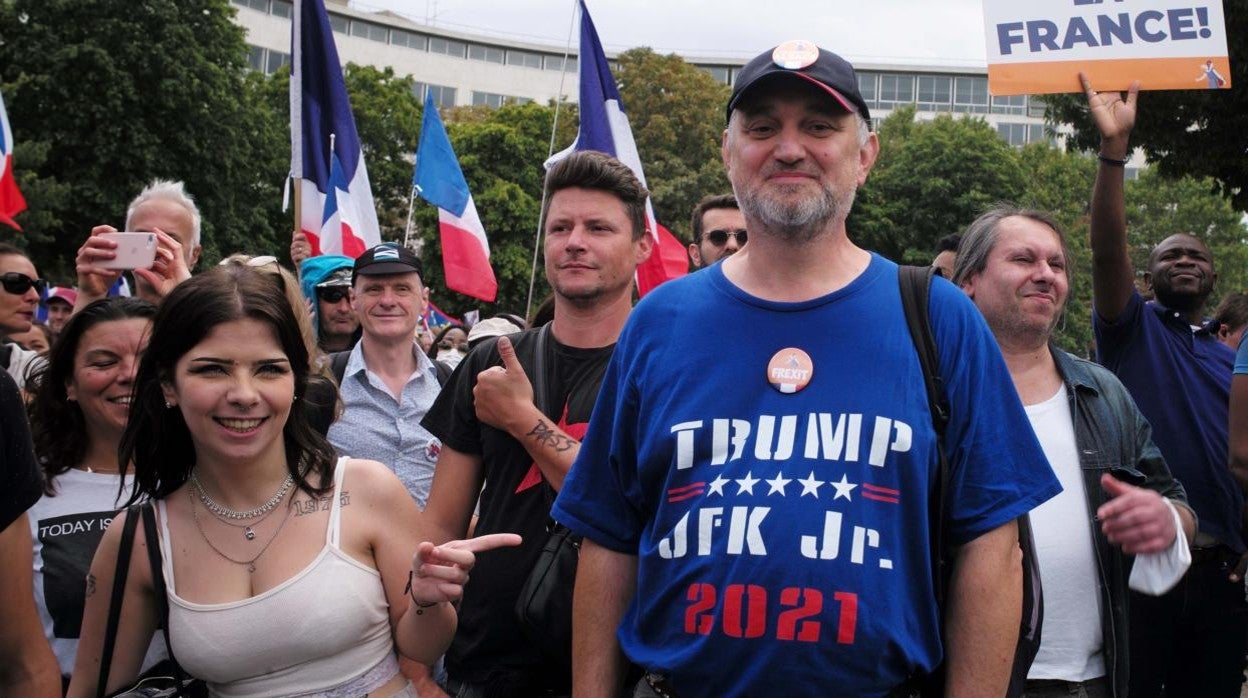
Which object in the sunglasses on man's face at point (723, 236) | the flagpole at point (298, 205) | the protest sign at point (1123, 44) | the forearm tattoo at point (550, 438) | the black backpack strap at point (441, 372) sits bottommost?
the forearm tattoo at point (550, 438)

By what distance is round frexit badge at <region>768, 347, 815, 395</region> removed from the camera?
2.35 m

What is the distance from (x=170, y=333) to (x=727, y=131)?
1.47 meters

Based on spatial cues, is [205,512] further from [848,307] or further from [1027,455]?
[1027,455]

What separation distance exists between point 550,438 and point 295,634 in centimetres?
85

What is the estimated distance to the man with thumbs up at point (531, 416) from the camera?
3375mm

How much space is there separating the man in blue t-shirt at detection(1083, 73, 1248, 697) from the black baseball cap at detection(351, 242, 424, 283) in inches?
106

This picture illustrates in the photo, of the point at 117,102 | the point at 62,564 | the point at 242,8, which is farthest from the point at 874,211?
the point at 62,564

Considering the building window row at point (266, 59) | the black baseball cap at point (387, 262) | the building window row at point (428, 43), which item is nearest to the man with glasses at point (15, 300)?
the black baseball cap at point (387, 262)

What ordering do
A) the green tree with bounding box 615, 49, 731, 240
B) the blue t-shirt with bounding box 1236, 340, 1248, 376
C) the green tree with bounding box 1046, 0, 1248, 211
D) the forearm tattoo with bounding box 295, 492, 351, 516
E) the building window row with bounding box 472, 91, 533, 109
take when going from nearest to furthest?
the forearm tattoo with bounding box 295, 492, 351, 516, the blue t-shirt with bounding box 1236, 340, 1248, 376, the green tree with bounding box 1046, 0, 1248, 211, the green tree with bounding box 615, 49, 731, 240, the building window row with bounding box 472, 91, 533, 109

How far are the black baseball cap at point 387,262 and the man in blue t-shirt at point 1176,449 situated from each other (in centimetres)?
270

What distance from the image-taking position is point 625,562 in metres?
2.64

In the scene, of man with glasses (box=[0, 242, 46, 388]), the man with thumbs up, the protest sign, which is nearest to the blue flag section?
man with glasses (box=[0, 242, 46, 388])

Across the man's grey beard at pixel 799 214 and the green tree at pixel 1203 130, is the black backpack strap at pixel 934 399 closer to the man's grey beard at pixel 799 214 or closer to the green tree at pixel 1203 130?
the man's grey beard at pixel 799 214

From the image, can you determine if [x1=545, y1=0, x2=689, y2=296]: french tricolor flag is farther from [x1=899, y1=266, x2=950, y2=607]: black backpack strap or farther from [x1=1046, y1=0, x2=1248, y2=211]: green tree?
[x1=899, y1=266, x2=950, y2=607]: black backpack strap
